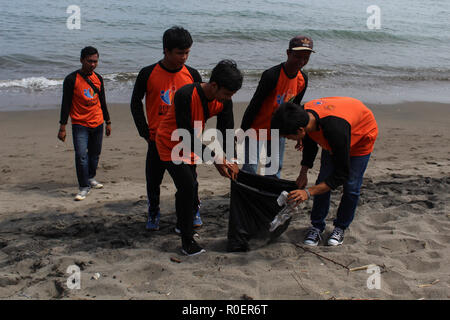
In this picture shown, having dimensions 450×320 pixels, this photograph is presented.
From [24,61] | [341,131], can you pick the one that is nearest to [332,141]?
[341,131]

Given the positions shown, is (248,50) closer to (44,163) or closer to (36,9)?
(36,9)

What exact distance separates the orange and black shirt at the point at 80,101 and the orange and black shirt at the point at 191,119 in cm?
196

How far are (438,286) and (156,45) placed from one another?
47.1ft

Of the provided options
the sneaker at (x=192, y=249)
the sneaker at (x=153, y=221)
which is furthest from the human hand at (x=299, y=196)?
the sneaker at (x=153, y=221)

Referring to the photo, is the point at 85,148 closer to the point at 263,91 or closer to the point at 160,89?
the point at 160,89

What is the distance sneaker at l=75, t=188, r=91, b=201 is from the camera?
207 inches

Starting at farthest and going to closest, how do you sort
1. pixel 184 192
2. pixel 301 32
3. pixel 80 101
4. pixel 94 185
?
pixel 301 32 < pixel 94 185 < pixel 80 101 < pixel 184 192

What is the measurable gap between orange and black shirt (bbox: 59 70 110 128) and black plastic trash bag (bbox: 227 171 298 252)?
2308 millimetres

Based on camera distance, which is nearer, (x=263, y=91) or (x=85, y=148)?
(x=263, y=91)

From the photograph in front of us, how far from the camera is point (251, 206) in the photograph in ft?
12.2

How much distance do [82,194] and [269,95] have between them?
8.39 ft

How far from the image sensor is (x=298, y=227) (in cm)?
420

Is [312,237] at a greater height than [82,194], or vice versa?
[312,237]
